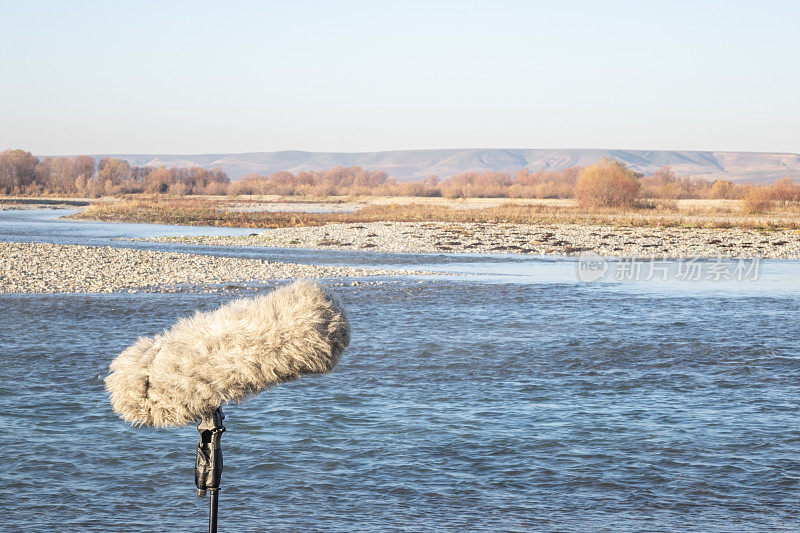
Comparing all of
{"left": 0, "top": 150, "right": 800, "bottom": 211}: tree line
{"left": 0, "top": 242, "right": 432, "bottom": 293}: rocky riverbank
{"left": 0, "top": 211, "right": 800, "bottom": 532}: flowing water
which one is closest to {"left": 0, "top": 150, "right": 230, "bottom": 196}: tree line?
{"left": 0, "top": 150, "right": 800, "bottom": 211}: tree line

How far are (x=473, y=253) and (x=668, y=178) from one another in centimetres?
11472

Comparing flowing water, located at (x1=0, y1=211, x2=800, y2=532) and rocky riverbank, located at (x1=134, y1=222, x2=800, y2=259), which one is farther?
rocky riverbank, located at (x1=134, y1=222, x2=800, y2=259)

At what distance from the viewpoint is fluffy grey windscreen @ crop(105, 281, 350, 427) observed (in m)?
1.67

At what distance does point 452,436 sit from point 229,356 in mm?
6820

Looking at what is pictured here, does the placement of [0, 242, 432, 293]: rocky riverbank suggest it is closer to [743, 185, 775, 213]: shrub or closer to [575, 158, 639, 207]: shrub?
[575, 158, 639, 207]: shrub

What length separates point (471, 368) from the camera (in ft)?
38.5

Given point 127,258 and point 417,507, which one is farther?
point 127,258

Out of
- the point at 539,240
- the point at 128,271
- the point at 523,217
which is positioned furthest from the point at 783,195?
the point at 128,271

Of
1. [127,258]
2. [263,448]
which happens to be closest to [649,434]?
[263,448]

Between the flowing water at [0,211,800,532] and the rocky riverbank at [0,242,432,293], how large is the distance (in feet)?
18.3

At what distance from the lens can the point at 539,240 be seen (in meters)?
39.6

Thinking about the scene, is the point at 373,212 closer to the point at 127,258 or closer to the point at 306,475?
the point at 127,258

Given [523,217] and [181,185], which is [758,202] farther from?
[181,185]

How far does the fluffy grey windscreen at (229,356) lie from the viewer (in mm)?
1667
